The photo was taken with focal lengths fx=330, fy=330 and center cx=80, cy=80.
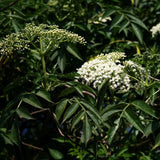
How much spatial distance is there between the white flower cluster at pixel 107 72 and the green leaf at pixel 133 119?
0.46 feet

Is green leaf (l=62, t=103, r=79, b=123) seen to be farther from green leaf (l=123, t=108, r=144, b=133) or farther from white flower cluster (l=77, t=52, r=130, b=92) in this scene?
green leaf (l=123, t=108, r=144, b=133)

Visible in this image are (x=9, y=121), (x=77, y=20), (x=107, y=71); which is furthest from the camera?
(x=77, y=20)

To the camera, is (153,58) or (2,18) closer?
(153,58)

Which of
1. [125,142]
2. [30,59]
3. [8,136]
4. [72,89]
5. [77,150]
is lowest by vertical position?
[125,142]

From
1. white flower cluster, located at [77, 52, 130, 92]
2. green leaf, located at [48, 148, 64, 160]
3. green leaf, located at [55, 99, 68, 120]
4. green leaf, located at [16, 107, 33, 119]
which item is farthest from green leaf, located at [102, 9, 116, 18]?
green leaf, located at [48, 148, 64, 160]

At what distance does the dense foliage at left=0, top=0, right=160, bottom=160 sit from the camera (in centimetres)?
193

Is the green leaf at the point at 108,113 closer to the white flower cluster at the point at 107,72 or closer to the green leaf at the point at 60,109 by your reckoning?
the white flower cluster at the point at 107,72

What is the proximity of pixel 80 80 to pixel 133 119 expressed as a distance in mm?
772

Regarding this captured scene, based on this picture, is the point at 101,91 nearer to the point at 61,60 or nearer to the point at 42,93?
the point at 42,93

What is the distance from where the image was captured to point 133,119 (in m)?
1.85

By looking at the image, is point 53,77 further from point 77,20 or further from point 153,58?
Answer: point 77,20

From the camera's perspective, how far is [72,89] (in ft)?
6.67

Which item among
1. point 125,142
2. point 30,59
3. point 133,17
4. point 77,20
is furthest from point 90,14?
point 125,142

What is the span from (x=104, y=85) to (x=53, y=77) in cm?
32
